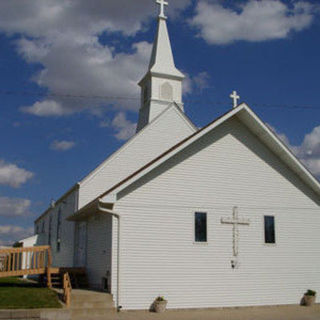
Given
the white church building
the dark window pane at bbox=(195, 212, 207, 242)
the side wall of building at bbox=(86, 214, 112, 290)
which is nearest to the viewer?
the white church building

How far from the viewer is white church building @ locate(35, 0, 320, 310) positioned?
56.9ft

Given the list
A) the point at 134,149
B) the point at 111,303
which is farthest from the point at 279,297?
the point at 134,149

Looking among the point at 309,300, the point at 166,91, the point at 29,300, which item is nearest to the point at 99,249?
the point at 29,300

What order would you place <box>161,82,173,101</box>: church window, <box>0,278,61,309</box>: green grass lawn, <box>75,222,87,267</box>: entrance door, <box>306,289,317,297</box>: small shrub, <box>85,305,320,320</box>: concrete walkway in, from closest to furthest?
<box>0,278,61,309</box>: green grass lawn, <box>85,305,320,320</box>: concrete walkway, <box>306,289,317,297</box>: small shrub, <box>75,222,87,267</box>: entrance door, <box>161,82,173,101</box>: church window

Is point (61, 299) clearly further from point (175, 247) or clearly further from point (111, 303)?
point (175, 247)

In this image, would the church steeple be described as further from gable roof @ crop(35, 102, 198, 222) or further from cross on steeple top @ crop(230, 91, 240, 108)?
cross on steeple top @ crop(230, 91, 240, 108)

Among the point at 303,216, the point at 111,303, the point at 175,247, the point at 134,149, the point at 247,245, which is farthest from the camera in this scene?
the point at 134,149

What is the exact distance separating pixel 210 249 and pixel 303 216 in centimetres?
497

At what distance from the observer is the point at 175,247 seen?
1792 cm

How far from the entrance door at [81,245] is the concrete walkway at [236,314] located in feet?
20.0

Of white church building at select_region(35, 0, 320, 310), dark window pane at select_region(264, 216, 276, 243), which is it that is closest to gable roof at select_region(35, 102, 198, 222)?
white church building at select_region(35, 0, 320, 310)

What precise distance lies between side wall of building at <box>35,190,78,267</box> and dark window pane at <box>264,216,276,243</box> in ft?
31.5

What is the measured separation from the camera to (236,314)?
16.7 metres

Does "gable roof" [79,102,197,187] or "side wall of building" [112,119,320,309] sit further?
"gable roof" [79,102,197,187]
